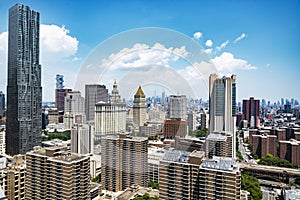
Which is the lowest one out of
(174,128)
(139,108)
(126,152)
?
(126,152)

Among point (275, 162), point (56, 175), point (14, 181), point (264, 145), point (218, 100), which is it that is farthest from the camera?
point (264, 145)

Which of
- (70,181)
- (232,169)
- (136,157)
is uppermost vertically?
(136,157)

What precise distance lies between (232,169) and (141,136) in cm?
96

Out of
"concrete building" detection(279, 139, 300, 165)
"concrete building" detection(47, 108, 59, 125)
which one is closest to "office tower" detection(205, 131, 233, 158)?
"concrete building" detection(279, 139, 300, 165)

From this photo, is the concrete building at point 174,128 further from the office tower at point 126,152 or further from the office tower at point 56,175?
the office tower at point 56,175

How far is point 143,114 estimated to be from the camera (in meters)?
1.10

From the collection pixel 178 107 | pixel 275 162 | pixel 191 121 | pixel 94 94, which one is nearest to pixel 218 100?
pixel 191 121

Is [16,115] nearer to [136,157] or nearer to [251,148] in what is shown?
[136,157]

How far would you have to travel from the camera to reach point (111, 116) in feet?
3.40

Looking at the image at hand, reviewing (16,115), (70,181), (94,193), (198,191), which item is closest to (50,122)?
(16,115)

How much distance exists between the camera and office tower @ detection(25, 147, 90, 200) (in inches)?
86.7

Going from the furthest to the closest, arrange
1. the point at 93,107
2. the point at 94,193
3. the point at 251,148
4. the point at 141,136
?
the point at 251,148 < the point at 94,193 < the point at 141,136 < the point at 93,107

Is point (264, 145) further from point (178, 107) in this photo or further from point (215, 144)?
point (178, 107)

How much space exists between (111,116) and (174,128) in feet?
1.22
